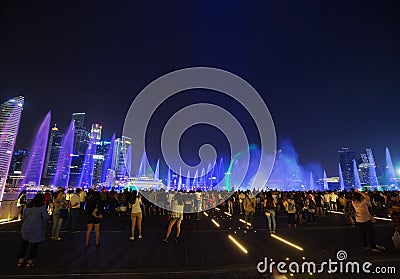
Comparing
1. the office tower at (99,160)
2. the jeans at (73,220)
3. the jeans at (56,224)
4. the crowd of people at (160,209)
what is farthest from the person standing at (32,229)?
the office tower at (99,160)

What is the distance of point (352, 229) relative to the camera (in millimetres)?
11070

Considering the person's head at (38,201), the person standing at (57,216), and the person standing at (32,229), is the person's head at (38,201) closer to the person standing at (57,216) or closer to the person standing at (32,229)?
the person standing at (32,229)

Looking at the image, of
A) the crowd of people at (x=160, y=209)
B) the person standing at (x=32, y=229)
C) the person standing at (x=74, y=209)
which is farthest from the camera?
the person standing at (x=74, y=209)

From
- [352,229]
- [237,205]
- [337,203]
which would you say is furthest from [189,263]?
[337,203]

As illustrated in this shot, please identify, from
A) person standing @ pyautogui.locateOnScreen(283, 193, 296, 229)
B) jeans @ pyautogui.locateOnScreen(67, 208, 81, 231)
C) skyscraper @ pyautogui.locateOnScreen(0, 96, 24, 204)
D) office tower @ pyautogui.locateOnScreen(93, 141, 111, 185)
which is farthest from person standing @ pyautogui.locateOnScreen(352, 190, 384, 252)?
office tower @ pyautogui.locateOnScreen(93, 141, 111, 185)

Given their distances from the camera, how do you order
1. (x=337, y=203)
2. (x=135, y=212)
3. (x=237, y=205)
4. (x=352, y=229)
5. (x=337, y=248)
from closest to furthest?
1. (x=337, y=248)
2. (x=135, y=212)
3. (x=352, y=229)
4. (x=337, y=203)
5. (x=237, y=205)

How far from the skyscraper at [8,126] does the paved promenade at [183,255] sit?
30277 mm

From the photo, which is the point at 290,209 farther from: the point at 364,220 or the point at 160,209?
the point at 160,209

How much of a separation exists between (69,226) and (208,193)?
13.9 m

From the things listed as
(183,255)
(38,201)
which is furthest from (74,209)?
(183,255)

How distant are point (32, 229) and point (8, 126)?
37250 millimetres

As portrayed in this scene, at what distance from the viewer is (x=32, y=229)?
5.82 metres

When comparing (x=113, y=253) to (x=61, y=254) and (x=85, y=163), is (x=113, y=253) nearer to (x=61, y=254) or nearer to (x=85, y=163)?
(x=61, y=254)

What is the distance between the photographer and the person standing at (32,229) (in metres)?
5.74
